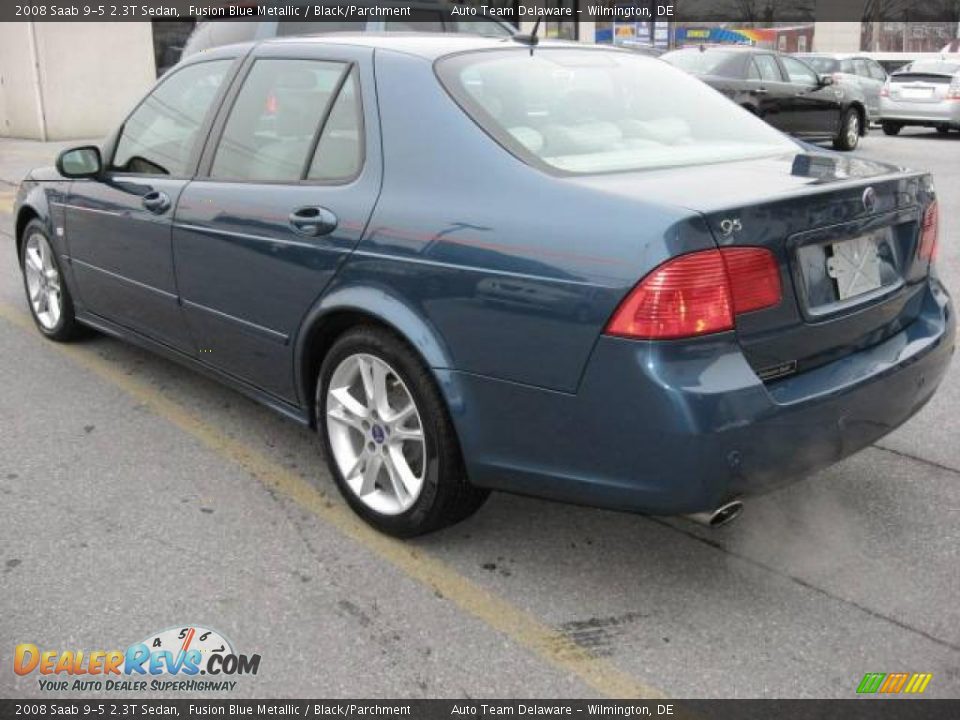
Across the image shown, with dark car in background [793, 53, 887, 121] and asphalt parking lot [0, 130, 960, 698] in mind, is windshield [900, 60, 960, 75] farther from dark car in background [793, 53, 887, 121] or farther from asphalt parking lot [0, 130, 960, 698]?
asphalt parking lot [0, 130, 960, 698]

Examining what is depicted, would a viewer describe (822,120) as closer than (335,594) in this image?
No

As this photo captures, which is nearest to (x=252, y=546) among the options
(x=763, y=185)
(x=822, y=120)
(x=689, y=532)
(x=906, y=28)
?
(x=689, y=532)

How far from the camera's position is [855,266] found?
A: 290 cm

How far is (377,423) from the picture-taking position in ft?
10.7

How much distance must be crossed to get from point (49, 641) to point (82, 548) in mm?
554

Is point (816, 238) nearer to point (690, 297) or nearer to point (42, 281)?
point (690, 297)

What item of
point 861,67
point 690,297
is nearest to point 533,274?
point 690,297

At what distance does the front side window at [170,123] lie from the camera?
411 cm

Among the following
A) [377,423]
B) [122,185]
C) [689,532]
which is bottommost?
[689,532]

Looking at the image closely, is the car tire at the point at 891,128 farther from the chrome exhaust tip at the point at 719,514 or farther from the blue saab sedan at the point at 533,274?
the chrome exhaust tip at the point at 719,514

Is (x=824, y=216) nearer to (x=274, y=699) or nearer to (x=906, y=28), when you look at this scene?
Answer: (x=274, y=699)

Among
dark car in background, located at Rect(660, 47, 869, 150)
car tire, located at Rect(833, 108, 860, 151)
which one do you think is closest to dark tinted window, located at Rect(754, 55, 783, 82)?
dark car in background, located at Rect(660, 47, 869, 150)

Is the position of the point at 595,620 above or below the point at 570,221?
below

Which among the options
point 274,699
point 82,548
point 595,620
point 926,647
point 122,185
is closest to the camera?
point 274,699
